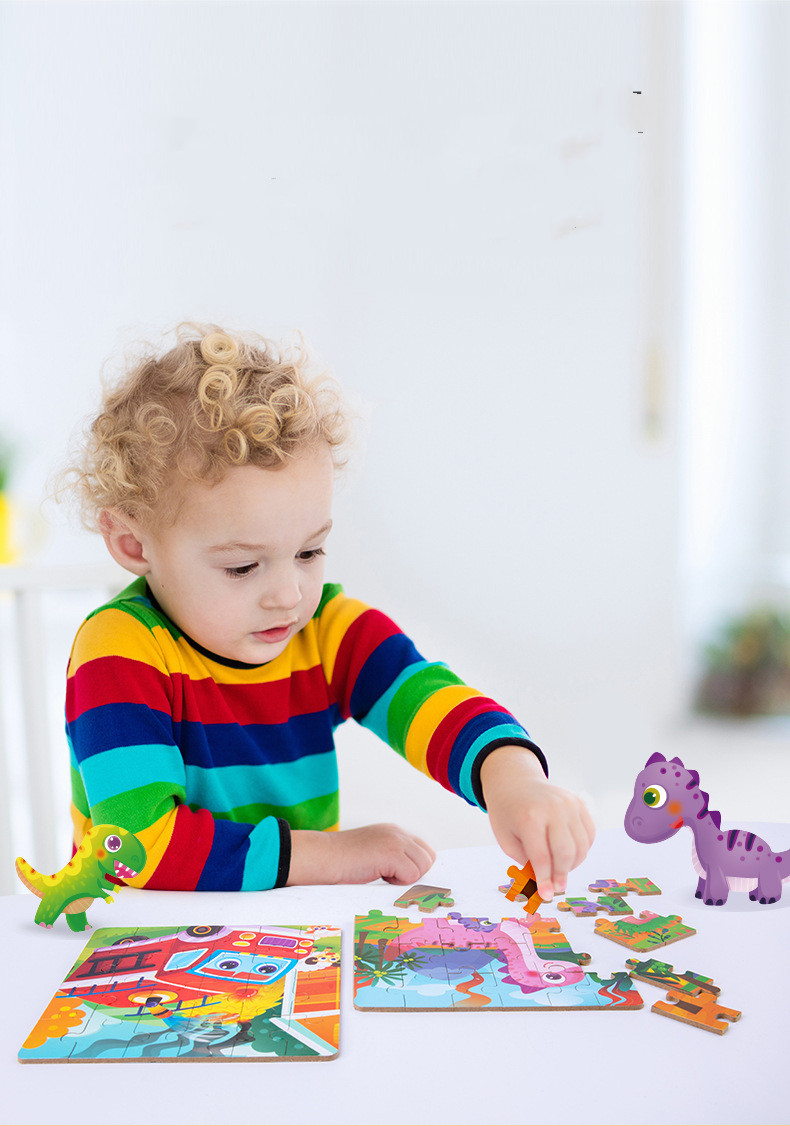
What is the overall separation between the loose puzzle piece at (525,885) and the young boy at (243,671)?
0.04ft

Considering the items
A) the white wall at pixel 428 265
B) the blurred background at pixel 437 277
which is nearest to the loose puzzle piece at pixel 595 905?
the blurred background at pixel 437 277

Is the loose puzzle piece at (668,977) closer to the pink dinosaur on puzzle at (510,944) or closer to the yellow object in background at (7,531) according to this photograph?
the pink dinosaur on puzzle at (510,944)

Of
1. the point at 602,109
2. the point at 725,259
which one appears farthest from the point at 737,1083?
the point at 725,259

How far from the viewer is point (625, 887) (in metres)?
0.70

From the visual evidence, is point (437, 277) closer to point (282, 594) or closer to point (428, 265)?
point (428, 265)

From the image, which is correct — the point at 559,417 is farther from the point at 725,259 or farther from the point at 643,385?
the point at 725,259

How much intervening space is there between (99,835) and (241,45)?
1932 millimetres

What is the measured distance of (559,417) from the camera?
2.56 m

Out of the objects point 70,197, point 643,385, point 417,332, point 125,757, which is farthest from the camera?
point 643,385

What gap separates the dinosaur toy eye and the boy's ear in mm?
485

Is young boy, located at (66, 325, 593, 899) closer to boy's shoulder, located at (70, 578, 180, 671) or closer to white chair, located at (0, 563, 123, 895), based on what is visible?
boy's shoulder, located at (70, 578, 180, 671)

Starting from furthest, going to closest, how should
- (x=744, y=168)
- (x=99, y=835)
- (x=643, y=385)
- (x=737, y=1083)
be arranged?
(x=744, y=168) → (x=643, y=385) → (x=99, y=835) → (x=737, y=1083)

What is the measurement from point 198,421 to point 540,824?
44 cm

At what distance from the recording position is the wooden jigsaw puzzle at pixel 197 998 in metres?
0.49
